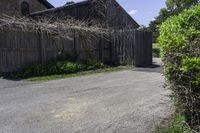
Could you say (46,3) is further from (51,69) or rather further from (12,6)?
(51,69)

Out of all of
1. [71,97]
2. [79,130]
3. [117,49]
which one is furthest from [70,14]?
[79,130]

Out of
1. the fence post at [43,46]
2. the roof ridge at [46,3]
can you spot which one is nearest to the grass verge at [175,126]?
the fence post at [43,46]

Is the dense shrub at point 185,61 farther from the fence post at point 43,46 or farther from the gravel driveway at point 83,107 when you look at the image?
the fence post at point 43,46

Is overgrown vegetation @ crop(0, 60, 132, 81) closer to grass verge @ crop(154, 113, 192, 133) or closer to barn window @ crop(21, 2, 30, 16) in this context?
grass verge @ crop(154, 113, 192, 133)

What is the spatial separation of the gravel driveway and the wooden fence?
10.8 feet

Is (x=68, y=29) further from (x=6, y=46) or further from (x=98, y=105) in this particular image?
(x=98, y=105)

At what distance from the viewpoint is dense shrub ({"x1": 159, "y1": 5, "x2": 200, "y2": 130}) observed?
496 cm

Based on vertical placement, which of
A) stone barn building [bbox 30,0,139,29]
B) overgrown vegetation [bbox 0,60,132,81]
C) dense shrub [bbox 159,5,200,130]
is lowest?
overgrown vegetation [bbox 0,60,132,81]

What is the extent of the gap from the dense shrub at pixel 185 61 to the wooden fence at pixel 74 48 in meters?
10.0

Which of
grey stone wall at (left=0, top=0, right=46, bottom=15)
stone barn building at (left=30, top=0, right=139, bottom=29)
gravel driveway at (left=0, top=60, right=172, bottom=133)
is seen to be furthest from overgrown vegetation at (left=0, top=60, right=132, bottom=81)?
grey stone wall at (left=0, top=0, right=46, bottom=15)

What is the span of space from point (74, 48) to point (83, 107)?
10247 mm

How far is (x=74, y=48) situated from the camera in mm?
17516

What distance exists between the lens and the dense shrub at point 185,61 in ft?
16.3

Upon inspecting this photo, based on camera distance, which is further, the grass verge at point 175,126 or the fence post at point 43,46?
the fence post at point 43,46
